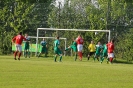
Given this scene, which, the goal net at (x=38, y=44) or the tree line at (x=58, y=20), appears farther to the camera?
the goal net at (x=38, y=44)

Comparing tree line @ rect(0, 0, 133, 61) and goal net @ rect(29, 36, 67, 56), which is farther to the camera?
goal net @ rect(29, 36, 67, 56)

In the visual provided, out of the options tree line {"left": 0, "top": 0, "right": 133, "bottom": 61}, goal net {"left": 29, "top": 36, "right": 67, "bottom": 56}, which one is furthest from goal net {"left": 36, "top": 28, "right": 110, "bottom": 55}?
goal net {"left": 29, "top": 36, "right": 67, "bottom": 56}

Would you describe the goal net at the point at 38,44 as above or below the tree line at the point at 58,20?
below

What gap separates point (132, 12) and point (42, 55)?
10034 mm

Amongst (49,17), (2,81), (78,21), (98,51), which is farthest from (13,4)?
(2,81)

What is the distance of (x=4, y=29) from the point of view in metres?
52.9

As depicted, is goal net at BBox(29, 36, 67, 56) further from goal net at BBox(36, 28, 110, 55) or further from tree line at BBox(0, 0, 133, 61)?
tree line at BBox(0, 0, 133, 61)

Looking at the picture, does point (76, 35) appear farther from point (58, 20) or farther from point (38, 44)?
point (38, 44)

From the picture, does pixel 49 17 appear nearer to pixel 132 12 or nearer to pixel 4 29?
pixel 4 29

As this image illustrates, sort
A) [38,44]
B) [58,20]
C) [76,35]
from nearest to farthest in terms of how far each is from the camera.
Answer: [38,44], [76,35], [58,20]

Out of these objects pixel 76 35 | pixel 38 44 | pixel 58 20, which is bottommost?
pixel 38 44

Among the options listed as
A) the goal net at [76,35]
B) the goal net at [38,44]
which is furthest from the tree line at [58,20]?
the goal net at [38,44]

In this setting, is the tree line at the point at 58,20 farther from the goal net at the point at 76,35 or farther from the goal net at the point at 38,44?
the goal net at the point at 38,44

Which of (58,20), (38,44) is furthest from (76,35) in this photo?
(38,44)
